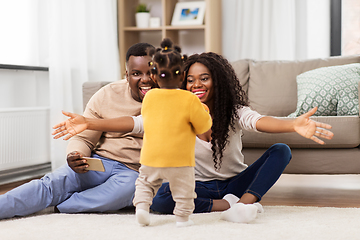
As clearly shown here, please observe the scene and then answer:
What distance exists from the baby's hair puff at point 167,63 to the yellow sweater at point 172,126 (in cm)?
5

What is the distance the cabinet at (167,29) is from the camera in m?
3.43

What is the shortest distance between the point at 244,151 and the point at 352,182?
851 millimetres

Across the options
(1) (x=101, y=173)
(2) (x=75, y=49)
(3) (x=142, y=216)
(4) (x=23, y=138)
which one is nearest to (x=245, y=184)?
(3) (x=142, y=216)

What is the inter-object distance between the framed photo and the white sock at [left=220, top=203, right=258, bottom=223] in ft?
7.86

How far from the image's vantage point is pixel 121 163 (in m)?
1.68

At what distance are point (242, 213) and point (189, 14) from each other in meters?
2.52

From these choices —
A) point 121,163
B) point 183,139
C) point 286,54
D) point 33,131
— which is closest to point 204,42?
point 286,54

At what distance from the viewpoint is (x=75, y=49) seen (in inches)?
120

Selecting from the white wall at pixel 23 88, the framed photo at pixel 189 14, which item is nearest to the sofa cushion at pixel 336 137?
the white wall at pixel 23 88

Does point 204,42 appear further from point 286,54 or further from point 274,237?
point 274,237

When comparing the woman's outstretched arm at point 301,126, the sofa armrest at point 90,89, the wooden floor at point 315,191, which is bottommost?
the wooden floor at point 315,191

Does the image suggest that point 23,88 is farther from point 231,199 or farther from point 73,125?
point 231,199

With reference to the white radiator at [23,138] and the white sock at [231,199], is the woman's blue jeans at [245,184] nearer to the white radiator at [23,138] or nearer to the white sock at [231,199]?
the white sock at [231,199]

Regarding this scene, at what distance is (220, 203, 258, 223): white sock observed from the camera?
136 cm
